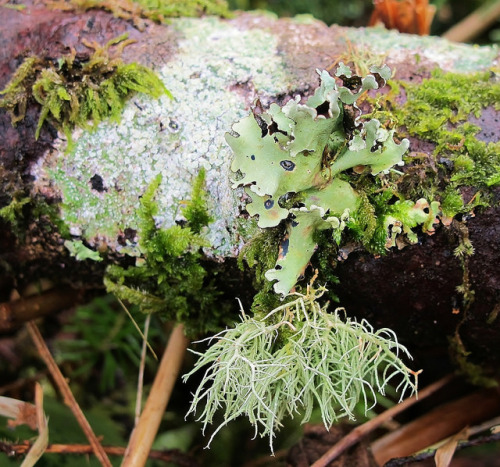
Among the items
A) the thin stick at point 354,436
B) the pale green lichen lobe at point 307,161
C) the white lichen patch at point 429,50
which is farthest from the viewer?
the thin stick at point 354,436

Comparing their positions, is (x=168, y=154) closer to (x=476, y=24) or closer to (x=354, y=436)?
(x=354, y=436)

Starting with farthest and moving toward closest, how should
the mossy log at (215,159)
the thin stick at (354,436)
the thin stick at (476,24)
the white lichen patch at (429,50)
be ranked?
the thin stick at (476,24) → the thin stick at (354,436) → the white lichen patch at (429,50) → the mossy log at (215,159)

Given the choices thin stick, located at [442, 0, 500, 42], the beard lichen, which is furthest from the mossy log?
thin stick, located at [442, 0, 500, 42]

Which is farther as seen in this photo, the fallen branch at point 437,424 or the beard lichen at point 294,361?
the fallen branch at point 437,424

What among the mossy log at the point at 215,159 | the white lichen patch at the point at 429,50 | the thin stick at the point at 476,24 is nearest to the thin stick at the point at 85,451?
the mossy log at the point at 215,159

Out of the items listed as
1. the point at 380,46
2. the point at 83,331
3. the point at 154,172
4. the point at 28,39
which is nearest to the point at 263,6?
the point at 380,46

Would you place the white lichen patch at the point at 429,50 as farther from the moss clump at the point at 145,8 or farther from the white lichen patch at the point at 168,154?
the moss clump at the point at 145,8

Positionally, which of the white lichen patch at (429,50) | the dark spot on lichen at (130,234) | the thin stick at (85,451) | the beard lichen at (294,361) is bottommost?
the thin stick at (85,451)
